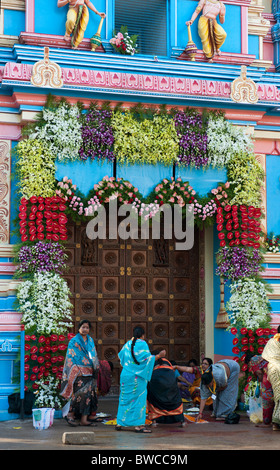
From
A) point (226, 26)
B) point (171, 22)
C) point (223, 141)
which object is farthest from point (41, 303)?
point (226, 26)

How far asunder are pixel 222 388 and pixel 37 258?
334 cm

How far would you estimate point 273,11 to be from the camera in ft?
48.4

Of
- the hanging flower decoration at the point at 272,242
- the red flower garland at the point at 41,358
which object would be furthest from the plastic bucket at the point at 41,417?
the hanging flower decoration at the point at 272,242

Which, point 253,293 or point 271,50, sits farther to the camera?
point 271,50

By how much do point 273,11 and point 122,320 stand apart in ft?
21.8

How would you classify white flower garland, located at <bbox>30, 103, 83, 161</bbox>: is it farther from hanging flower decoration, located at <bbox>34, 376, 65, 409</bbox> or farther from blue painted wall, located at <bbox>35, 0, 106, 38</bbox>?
hanging flower decoration, located at <bbox>34, 376, 65, 409</bbox>

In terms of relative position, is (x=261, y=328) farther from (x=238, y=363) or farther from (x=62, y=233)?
(x=62, y=233)

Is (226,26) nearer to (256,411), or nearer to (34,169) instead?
→ (34,169)

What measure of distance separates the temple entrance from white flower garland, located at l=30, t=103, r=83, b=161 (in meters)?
1.83

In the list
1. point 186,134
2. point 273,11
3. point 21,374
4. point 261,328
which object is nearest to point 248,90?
point 186,134

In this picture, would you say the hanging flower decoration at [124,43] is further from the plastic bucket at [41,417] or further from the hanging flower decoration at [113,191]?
the plastic bucket at [41,417]

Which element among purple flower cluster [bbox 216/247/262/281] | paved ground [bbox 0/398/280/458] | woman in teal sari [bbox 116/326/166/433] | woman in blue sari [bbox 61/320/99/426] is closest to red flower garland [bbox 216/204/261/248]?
purple flower cluster [bbox 216/247/262/281]

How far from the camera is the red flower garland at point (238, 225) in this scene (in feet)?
41.0

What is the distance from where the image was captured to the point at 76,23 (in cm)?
1241
